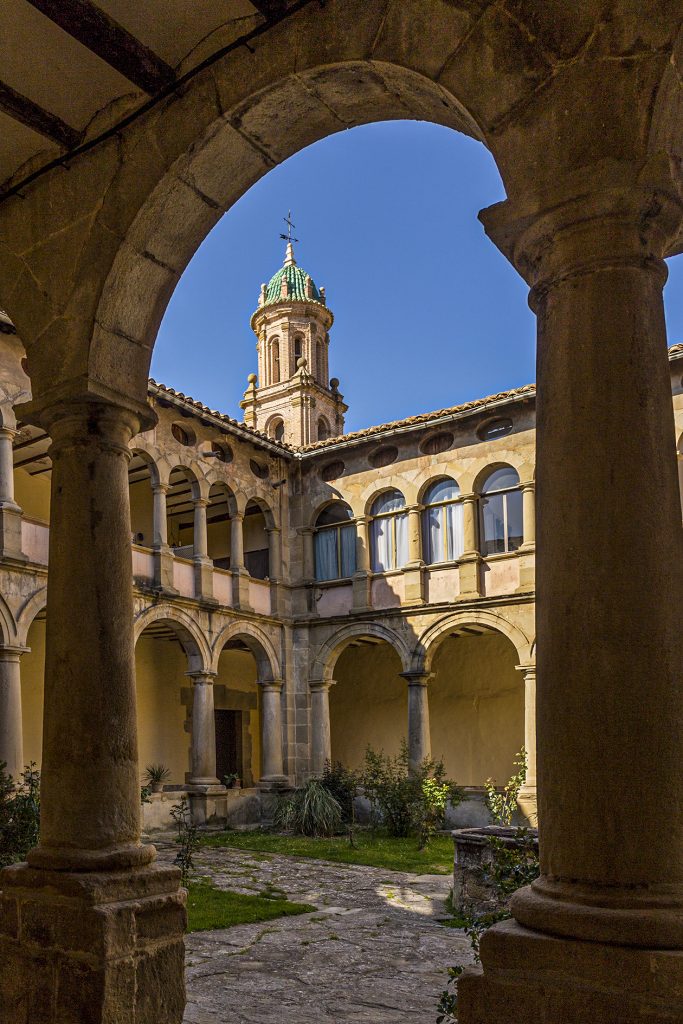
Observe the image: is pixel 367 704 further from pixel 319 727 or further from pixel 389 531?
pixel 389 531

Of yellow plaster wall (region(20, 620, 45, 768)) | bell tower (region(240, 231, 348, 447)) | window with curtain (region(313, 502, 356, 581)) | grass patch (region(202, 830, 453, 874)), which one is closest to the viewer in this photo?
grass patch (region(202, 830, 453, 874))

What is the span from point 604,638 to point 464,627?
44.5ft

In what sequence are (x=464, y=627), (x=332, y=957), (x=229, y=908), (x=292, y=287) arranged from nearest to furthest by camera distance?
(x=332, y=957)
(x=229, y=908)
(x=464, y=627)
(x=292, y=287)

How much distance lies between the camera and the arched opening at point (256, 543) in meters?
18.3

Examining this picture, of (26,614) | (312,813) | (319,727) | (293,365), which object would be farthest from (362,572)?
(293,365)

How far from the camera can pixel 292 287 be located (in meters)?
27.6

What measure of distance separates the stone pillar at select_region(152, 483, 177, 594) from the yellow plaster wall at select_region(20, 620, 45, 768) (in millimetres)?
2299

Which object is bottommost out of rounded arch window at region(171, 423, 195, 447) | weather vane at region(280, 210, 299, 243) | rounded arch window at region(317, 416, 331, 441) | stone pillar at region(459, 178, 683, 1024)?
stone pillar at region(459, 178, 683, 1024)

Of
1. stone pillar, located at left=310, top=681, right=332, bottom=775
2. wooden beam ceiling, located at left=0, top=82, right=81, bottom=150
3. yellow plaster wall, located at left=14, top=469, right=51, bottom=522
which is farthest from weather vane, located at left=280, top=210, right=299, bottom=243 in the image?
wooden beam ceiling, located at left=0, top=82, right=81, bottom=150

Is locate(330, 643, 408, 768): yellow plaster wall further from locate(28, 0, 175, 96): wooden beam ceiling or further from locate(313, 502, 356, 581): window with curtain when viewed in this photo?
locate(28, 0, 175, 96): wooden beam ceiling

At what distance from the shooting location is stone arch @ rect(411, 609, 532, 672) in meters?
14.6

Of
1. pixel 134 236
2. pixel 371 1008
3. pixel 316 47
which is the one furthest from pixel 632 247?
pixel 371 1008

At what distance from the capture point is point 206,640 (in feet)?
49.8

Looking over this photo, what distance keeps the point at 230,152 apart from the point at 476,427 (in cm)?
1211
